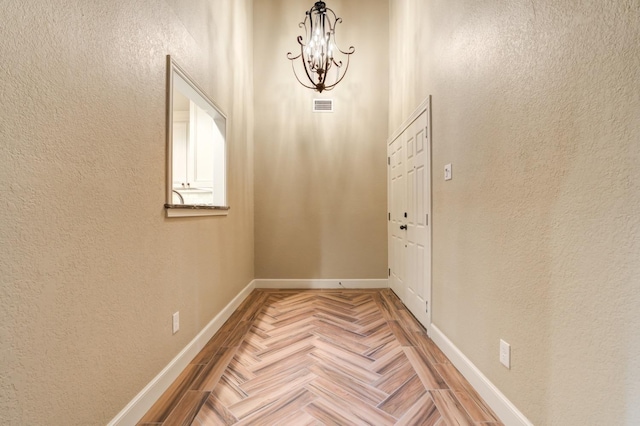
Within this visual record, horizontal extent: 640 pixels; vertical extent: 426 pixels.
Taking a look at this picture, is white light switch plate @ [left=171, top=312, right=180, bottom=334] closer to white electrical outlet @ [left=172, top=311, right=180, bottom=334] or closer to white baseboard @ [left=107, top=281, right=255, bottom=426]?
white electrical outlet @ [left=172, top=311, right=180, bottom=334]

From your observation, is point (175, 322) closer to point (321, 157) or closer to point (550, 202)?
point (550, 202)

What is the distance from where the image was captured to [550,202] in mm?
1189

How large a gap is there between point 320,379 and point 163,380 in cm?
96

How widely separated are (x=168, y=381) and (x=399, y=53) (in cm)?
403

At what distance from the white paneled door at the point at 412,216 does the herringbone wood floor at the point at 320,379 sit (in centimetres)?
35

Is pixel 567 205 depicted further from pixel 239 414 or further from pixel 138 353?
pixel 138 353

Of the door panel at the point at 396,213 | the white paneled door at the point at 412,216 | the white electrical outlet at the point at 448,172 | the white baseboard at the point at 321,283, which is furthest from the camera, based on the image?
the white baseboard at the point at 321,283

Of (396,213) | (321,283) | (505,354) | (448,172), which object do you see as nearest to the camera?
(505,354)

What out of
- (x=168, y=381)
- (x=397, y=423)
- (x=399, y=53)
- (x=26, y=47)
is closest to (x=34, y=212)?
(x=26, y=47)

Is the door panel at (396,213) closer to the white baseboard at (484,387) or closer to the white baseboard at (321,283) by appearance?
the white baseboard at (321,283)

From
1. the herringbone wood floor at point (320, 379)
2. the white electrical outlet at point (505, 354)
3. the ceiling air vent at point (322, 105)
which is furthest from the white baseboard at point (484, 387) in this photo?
the ceiling air vent at point (322, 105)

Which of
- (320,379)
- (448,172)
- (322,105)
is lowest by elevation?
(320,379)

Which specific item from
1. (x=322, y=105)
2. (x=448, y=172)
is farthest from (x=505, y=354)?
(x=322, y=105)

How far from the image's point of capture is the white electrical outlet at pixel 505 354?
1443 millimetres
